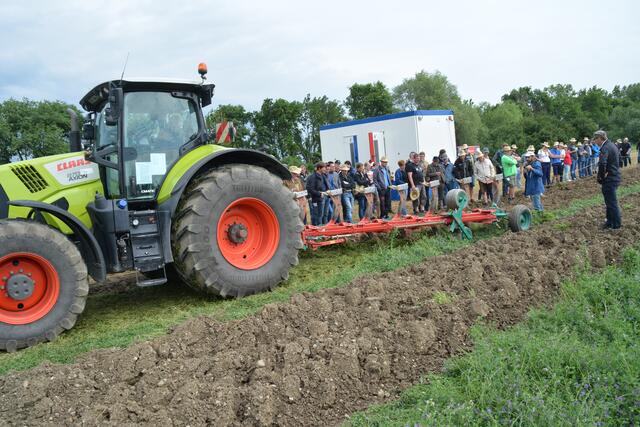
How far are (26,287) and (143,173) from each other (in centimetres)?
158

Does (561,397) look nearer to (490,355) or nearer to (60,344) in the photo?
(490,355)

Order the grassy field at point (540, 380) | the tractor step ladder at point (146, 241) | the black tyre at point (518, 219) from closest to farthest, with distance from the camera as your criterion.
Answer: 1. the grassy field at point (540, 380)
2. the tractor step ladder at point (146, 241)
3. the black tyre at point (518, 219)

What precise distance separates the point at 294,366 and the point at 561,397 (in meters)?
1.81

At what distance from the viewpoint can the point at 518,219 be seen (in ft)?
27.6

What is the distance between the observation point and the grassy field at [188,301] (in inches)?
181

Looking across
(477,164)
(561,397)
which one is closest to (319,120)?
(477,164)

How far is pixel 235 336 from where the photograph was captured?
4305 mm

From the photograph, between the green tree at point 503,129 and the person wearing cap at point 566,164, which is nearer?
the person wearing cap at point 566,164

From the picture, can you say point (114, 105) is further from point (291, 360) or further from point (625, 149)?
A: point (625, 149)

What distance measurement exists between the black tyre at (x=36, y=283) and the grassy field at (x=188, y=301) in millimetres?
175

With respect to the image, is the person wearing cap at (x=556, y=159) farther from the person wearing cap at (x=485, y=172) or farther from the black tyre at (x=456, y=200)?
the black tyre at (x=456, y=200)

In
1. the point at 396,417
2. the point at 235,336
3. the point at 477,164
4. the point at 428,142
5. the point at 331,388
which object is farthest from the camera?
the point at 428,142

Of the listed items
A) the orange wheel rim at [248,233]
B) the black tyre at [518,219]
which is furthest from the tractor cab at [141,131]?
the black tyre at [518,219]

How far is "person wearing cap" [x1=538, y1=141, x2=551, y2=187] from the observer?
16.0 m
